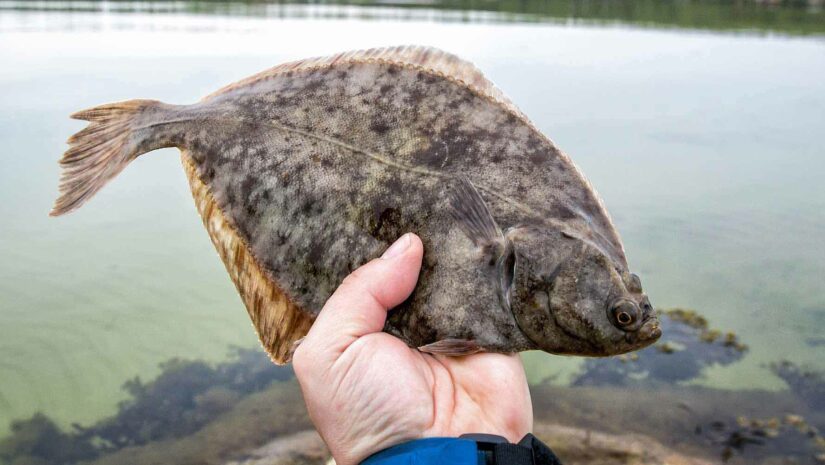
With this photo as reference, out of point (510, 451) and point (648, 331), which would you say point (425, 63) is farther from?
point (510, 451)

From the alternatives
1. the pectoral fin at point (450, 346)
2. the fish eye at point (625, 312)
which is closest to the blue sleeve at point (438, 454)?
the pectoral fin at point (450, 346)

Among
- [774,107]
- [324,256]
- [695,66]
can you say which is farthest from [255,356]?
[695,66]

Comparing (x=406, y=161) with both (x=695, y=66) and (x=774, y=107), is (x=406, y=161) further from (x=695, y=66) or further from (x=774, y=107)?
(x=695, y=66)

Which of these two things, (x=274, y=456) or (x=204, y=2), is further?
(x=204, y=2)

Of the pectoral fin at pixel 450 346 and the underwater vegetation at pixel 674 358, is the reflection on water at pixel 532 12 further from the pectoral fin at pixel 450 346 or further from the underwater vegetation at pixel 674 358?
the pectoral fin at pixel 450 346

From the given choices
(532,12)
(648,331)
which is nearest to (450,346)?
(648,331)

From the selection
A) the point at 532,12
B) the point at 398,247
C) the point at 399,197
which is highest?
the point at 532,12
